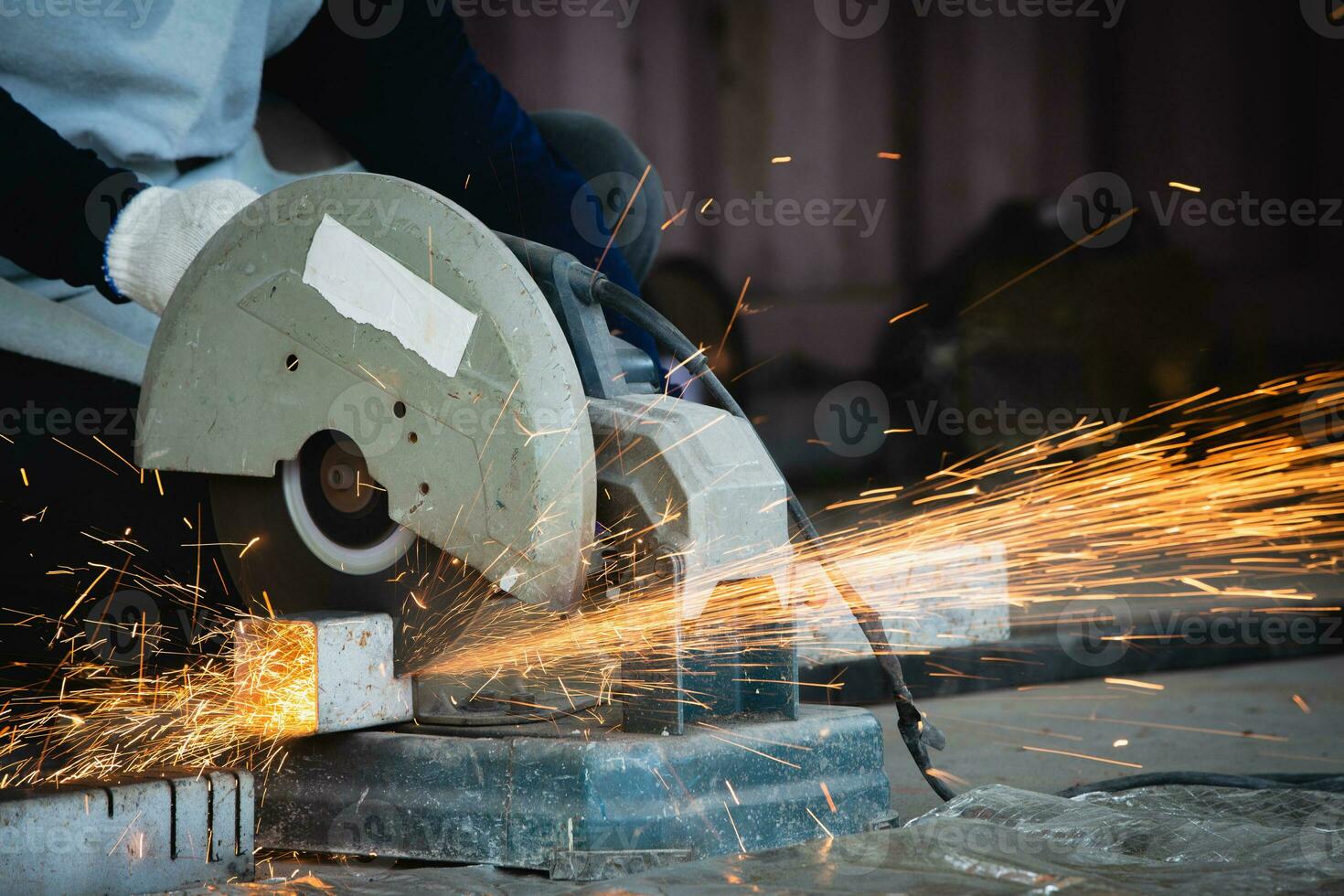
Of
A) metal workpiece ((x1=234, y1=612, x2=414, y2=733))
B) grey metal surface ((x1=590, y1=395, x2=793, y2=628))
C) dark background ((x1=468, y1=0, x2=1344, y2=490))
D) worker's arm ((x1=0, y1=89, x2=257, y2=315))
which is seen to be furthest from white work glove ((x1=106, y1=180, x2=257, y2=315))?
dark background ((x1=468, y1=0, x2=1344, y2=490))

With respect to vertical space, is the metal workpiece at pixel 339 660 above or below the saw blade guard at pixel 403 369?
below

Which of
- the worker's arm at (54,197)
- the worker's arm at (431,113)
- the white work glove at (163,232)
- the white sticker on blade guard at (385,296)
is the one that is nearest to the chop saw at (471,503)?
the white sticker on blade guard at (385,296)

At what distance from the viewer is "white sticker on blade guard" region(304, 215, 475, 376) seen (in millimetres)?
1627

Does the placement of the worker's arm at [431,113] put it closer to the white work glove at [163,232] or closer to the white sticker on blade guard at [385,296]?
the white work glove at [163,232]

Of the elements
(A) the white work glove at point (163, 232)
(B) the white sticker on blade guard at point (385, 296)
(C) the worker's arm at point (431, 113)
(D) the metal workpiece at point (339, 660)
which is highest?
(C) the worker's arm at point (431, 113)

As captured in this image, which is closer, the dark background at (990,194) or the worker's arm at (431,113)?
the worker's arm at (431,113)

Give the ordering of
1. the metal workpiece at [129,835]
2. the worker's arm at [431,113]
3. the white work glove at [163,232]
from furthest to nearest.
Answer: the worker's arm at [431,113] < the white work glove at [163,232] < the metal workpiece at [129,835]

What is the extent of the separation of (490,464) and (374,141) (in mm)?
1551

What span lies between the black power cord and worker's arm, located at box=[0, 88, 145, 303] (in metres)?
0.83

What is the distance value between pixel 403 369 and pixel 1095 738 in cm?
160

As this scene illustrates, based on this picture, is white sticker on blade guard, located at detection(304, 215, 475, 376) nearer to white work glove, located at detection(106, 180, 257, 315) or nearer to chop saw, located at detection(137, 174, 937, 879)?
chop saw, located at detection(137, 174, 937, 879)

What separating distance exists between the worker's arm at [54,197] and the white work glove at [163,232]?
40mm

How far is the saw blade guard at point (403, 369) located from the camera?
1.59m

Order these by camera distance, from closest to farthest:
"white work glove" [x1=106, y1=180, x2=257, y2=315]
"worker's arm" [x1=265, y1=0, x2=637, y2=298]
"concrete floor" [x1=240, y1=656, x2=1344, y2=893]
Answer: "concrete floor" [x1=240, y1=656, x2=1344, y2=893], "white work glove" [x1=106, y1=180, x2=257, y2=315], "worker's arm" [x1=265, y1=0, x2=637, y2=298]
